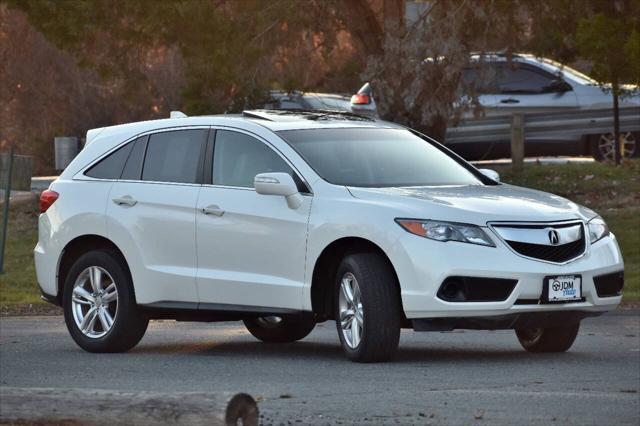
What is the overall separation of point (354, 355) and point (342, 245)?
2.40 feet

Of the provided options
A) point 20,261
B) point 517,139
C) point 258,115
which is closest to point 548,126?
point 517,139

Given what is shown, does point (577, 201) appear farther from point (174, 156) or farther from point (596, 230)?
point (596, 230)

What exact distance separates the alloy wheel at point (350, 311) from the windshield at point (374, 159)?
747mm

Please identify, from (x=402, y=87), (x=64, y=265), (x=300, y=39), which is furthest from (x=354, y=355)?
(x=300, y=39)

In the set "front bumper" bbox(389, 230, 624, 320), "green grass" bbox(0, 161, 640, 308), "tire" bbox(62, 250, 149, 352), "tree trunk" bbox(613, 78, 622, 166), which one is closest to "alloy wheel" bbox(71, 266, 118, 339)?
"tire" bbox(62, 250, 149, 352)

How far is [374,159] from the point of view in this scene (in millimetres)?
12258

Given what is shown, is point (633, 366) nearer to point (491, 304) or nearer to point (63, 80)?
point (491, 304)

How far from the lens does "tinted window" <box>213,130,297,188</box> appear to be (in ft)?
40.2

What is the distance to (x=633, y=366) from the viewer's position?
11.5 m

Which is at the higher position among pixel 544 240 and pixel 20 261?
pixel 544 240

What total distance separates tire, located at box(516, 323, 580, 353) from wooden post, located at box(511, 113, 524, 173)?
49.4ft

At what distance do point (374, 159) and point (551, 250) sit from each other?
1.58 metres

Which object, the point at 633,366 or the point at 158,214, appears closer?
the point at 633,366

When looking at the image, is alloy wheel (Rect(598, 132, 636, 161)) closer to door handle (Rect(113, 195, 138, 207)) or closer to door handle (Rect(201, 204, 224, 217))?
door handle (Rect(113, 195, 138, 207))
